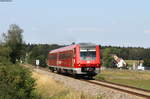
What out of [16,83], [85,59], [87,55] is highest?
[87,55]

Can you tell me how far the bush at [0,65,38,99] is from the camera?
47.1 feet

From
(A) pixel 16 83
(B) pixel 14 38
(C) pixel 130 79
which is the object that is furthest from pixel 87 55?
(B) pixel 14 38

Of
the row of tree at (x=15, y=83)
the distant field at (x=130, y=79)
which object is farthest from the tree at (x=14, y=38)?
the row of tree at (x=15, y=83)

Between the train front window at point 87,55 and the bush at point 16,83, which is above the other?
the train front window at point 87,55

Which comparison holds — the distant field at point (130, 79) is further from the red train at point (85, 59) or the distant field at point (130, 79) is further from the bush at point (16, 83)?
the bush at point (16, 83)

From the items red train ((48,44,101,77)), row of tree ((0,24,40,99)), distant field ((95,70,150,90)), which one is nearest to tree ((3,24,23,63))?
distant field ((95,70,150,90))

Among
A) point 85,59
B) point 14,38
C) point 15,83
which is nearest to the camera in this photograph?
point 15,83

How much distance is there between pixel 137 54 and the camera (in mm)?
198000

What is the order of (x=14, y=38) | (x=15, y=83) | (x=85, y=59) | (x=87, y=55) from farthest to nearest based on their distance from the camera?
(x=14, y=38)
(x=87, y=55)
(x=85, y=59)
(x=15, y=83)

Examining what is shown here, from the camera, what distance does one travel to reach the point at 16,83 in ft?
53.6

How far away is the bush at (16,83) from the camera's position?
14.4 meters

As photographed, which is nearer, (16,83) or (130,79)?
(16,83)

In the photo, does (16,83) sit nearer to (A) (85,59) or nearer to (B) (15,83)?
(B) (15,83)

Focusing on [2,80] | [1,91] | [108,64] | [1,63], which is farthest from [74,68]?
[108,64]
